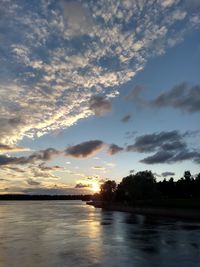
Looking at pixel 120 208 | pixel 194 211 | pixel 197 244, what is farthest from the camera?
pixel 120 208

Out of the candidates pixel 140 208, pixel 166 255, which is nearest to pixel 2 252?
pixel 166 255

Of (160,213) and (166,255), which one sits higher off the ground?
(160,213)

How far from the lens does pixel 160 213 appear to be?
127 meters

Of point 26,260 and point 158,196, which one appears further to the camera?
point 158,196

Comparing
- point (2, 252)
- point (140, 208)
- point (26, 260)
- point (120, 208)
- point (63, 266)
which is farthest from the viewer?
point (120, 208)

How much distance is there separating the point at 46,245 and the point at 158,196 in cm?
15163

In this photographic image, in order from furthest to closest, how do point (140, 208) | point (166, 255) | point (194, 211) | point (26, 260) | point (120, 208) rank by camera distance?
point (120, 208), point (140, 208), point (194, 211), point (166, 255), point (26, 260)

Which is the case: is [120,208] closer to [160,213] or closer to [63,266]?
[160,213]

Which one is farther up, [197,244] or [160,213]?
[160,213]

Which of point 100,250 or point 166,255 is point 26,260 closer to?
point 100,250

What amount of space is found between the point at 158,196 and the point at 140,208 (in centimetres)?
3903

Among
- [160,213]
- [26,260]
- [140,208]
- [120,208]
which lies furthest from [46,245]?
[120,208]

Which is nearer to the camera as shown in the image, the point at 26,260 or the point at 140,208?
the point at 26,260

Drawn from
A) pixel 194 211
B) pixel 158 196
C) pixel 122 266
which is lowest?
pixel 122 266
